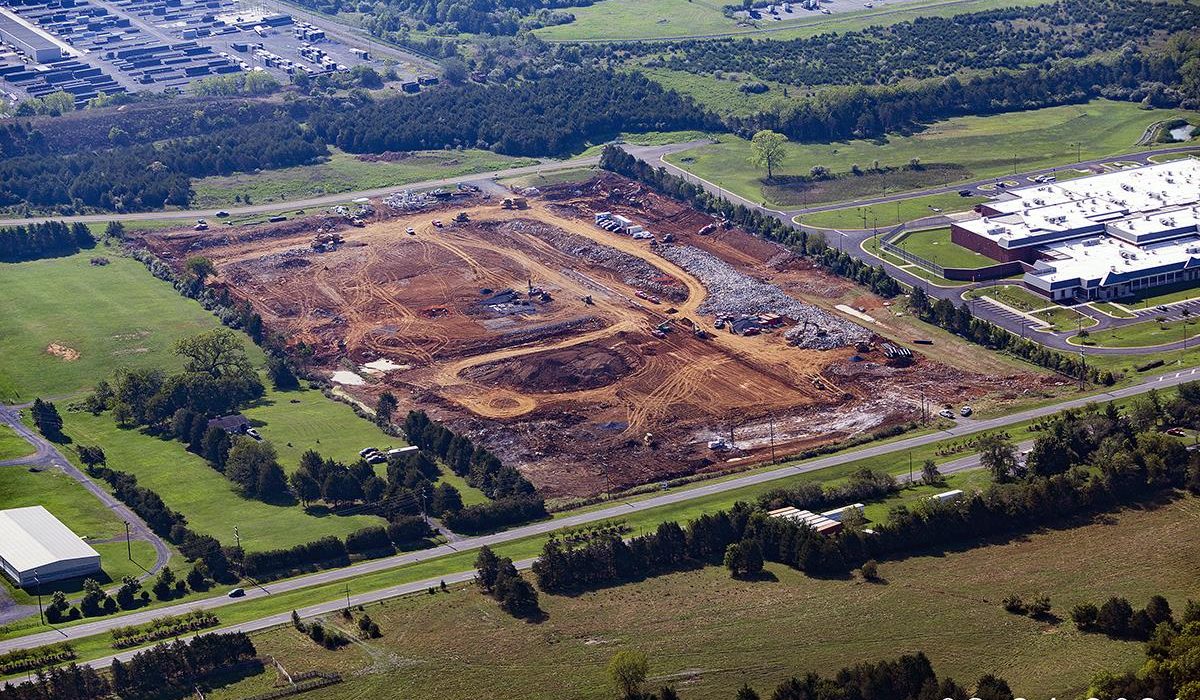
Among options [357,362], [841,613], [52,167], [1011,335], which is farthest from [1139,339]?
[52,167]

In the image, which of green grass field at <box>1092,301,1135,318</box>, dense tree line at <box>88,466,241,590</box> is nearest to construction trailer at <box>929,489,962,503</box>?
green grass field at <box>1092,301,1135,318</box>

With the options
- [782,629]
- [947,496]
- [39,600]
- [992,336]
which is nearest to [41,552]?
[39,600]

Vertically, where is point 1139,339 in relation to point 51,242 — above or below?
above

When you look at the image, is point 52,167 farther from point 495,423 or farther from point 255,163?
point 495,423

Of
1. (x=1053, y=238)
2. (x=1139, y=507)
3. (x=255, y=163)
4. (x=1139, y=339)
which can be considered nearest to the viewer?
Answer: (x=1139, y=507)

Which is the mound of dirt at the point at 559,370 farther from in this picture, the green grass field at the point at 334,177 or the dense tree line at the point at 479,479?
the green grass field at the point at 334,177

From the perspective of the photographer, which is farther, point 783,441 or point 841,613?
point 783,441
